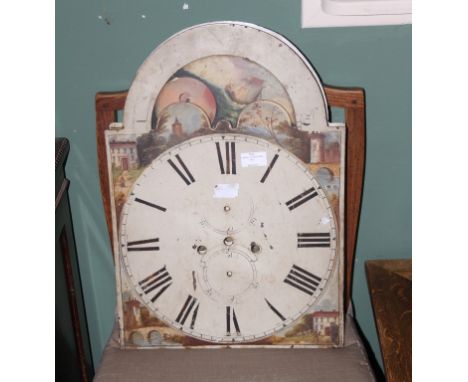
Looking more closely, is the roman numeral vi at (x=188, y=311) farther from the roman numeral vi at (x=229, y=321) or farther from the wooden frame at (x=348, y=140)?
the wooden frame at (x=348, y=140)

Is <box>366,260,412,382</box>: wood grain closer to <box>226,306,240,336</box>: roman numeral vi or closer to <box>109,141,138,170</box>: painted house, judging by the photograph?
<box>226,306,240,336</box>: roman numeral vi

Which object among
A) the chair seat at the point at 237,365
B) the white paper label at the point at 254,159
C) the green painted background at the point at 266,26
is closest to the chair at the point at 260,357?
the chair seat at the point at 237,365

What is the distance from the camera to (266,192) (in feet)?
4.40

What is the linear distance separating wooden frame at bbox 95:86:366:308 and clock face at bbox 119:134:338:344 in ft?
0.40

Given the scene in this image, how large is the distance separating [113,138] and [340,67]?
0.56 m

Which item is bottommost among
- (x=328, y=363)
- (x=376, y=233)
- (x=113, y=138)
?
(x=328, y=363)

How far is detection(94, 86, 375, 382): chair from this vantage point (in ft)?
4.37

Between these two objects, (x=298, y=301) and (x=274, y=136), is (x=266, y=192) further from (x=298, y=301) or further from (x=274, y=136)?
(x=298, y=301)

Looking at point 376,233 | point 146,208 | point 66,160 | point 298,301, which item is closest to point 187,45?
point 146,208

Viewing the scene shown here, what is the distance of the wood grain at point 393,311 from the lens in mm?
1229

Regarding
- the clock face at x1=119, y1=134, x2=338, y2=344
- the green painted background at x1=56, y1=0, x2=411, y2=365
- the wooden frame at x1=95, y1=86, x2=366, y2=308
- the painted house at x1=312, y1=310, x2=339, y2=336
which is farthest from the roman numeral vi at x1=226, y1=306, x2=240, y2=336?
the green painted background at x1=56, y1=0, x2=411, y2=365

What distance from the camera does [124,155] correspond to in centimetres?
134

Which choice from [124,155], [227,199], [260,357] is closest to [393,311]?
[260,357]

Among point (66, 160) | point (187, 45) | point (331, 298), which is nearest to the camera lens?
point (187, 45)
